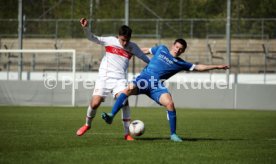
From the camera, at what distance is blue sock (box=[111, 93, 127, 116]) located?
12.4 m

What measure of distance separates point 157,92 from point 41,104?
16559 millimetres

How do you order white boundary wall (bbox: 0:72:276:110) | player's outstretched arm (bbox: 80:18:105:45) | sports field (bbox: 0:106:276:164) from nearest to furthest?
1. sports field (bbox: 0:106:276:164)
2. player's outstretched arm (bbox: 80:18:105:45)
3. white boundary wall (bbox: 0:72:276:110)

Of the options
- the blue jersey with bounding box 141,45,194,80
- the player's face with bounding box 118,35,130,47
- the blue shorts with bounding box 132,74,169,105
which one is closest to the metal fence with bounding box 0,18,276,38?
the player's face with bounding box 118,35,130,47

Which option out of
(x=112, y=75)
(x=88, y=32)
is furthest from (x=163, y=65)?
(x=88, y=32)

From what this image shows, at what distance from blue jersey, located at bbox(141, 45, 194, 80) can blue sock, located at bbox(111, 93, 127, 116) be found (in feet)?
2.12

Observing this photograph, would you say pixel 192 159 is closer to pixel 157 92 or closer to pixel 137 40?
pixel 157 92

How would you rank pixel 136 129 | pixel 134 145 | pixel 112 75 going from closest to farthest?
pixel 134 145, pixel 136 129, pixel 112 75

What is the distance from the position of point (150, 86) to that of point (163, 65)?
1.50 ft

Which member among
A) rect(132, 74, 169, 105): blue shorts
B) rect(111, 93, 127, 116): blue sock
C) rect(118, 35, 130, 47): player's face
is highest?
rect(118, 35, 130, 47): player's face

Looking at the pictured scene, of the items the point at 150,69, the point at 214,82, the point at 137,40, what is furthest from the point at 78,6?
the point at 150,69

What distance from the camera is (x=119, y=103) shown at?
40.6 feet

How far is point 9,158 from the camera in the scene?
934 centimetres

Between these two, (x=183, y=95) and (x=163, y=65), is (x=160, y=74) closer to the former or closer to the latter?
(x=163, y=65)

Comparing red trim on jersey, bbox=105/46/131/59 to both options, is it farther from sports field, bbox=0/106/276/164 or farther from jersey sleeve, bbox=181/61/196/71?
sports field, bbox=0/106/276/164
